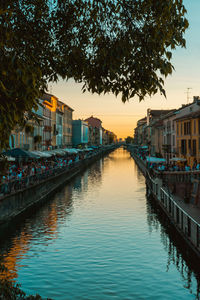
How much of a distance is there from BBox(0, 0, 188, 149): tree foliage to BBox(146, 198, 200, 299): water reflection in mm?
10635

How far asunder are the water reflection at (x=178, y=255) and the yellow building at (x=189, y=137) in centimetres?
2444

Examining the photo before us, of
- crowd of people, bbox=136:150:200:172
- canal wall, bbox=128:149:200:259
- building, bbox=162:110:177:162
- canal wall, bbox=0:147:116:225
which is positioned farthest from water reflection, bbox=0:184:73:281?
building, bbox=162:110:177:162

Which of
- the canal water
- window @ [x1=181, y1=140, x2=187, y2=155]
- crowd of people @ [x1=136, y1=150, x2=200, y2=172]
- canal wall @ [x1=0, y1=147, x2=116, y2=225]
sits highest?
window @ [x1=181, y1=140, x2=187, y2=155]

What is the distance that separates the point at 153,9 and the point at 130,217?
24.6 meters

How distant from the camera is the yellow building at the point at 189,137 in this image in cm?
5212

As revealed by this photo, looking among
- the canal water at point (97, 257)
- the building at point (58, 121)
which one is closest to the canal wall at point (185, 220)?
the canal water at point (97, 257)

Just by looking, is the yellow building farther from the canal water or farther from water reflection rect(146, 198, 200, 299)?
water reflection rect(146, 198, 200, 299)

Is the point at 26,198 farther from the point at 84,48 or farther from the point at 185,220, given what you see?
the point at 84,48

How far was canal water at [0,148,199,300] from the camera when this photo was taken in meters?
15.7

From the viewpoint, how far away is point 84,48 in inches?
359

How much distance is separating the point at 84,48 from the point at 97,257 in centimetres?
1342

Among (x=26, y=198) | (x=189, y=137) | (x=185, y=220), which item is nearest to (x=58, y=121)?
(x=189, y=137)

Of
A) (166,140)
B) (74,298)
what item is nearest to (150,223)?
(74,298)

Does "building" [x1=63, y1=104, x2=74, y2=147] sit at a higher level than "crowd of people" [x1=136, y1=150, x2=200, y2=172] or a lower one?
higher
